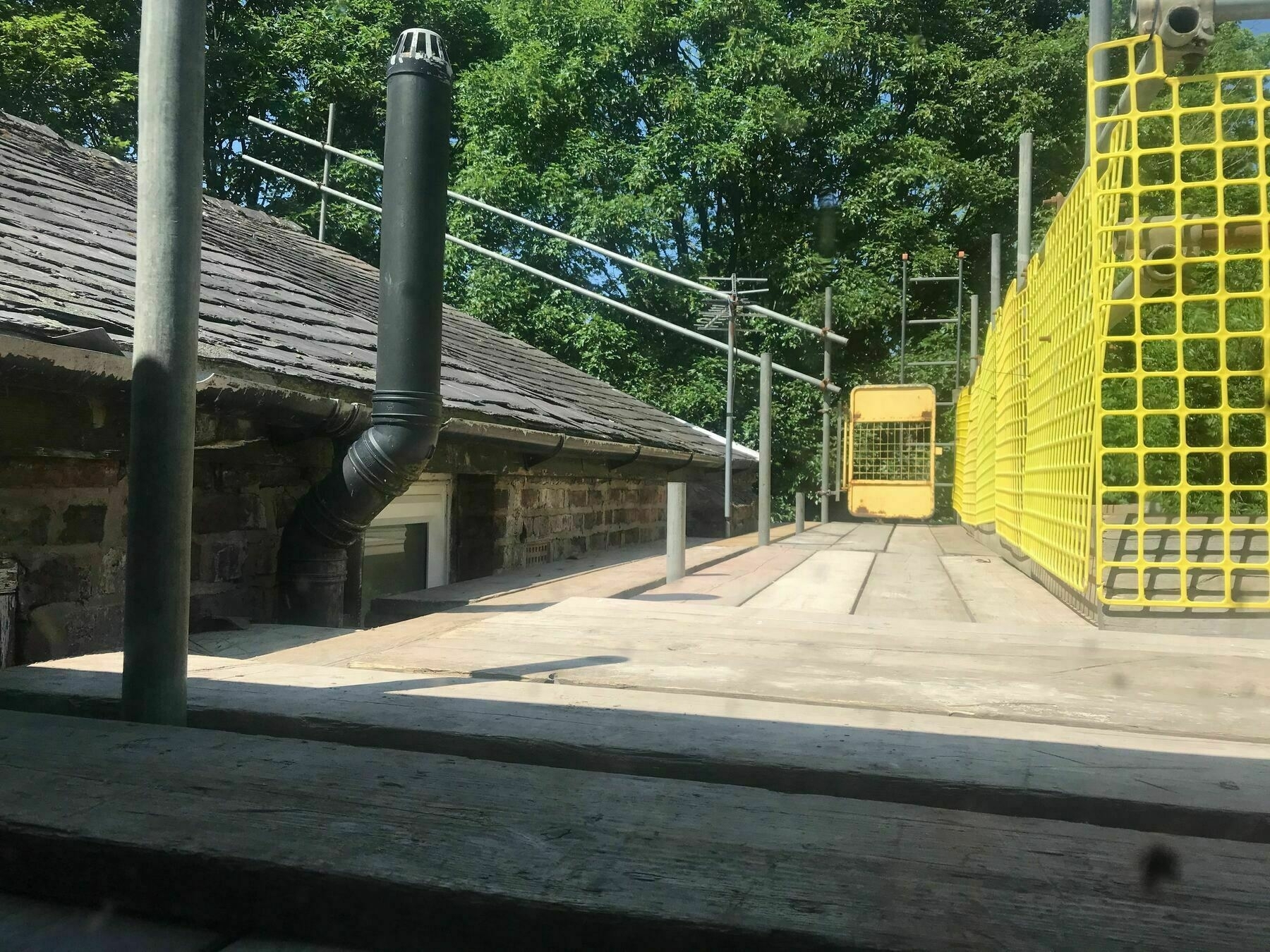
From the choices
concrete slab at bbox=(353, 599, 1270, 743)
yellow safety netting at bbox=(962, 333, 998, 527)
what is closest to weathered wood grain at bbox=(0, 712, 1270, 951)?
concrete slab at bbox=(353, 599, 1270, 743)

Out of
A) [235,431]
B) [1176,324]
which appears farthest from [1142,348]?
[235,431]

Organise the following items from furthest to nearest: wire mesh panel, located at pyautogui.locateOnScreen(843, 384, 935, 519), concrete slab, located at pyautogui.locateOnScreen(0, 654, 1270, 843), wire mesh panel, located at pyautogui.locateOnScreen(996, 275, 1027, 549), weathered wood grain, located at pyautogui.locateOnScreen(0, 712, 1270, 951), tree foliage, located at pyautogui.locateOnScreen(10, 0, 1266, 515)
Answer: tree foliage, located at pyautogui.locateOnScreen(10, 0, 1266, 515) < wire mesh panel, located at pyautogui.locateOnScreen(843, 384, 935, 519) < wire mesh panel, located at pyautogui.locateOnScreen(996, 275, 1027, 549) < concrete slab, located at pyautogui.locateOnScreen(0, 654, 1270, 843) < weathered wood grain, located at pyautogui.locateOnScreen(0, 712, 1270, 951)

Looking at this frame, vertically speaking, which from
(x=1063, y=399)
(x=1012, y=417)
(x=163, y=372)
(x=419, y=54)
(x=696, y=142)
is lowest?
(x=163, y=372)

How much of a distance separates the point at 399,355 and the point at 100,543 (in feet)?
3.66

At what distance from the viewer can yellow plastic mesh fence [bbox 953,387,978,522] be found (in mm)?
9513

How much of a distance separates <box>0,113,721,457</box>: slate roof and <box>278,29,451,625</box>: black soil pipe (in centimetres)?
38

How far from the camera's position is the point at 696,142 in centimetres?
1917

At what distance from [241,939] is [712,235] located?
69.4ft

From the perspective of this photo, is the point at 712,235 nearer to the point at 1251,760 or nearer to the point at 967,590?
the point at 967,590

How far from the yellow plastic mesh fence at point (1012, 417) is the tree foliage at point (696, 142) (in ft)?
38.3

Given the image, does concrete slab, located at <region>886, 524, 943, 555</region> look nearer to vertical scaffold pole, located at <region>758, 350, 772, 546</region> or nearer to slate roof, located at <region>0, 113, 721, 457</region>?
vertical scaffold pole, located at <region>758, 350, 772, 546</region>

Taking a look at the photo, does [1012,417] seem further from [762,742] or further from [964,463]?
[964,463]

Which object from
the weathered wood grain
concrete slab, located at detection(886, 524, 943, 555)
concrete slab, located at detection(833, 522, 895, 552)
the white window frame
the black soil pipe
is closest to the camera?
the weathered wood grain

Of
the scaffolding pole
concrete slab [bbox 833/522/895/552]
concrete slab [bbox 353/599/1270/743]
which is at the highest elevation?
the scaffolding pole
